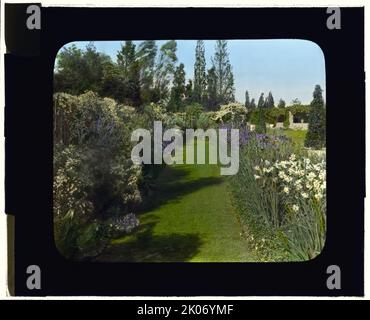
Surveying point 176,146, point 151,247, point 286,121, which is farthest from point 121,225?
point 286,121

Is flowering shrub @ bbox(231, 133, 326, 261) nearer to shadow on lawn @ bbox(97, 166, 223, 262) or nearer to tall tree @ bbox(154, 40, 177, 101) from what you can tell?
shadow on lawn @ bbox(97, 166, 223, 262)

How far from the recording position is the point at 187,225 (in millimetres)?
4520

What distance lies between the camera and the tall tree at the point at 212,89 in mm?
4465

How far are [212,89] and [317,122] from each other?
89 centimetres

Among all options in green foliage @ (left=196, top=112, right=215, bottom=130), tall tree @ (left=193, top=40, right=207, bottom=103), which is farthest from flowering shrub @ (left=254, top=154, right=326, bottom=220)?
tall tree @ (left=193, top=40, right=207, bottom=103)

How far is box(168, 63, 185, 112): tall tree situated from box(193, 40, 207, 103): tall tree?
0.11 metres

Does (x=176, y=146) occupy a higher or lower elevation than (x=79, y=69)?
lower

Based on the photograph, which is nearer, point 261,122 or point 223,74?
point 223,74

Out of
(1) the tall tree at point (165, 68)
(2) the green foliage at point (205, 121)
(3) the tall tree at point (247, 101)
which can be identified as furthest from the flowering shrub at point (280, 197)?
(1) the tall tree at point (165, 68)

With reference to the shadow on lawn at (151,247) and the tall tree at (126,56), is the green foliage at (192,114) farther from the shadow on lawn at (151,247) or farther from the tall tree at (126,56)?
the shadow on lawn at (151,247)

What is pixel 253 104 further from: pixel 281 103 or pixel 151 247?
pixel 151 247

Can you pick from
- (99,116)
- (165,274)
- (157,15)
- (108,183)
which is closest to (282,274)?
(165,274)

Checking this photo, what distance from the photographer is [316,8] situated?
4414 mm

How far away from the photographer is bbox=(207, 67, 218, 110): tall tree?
176 inches
